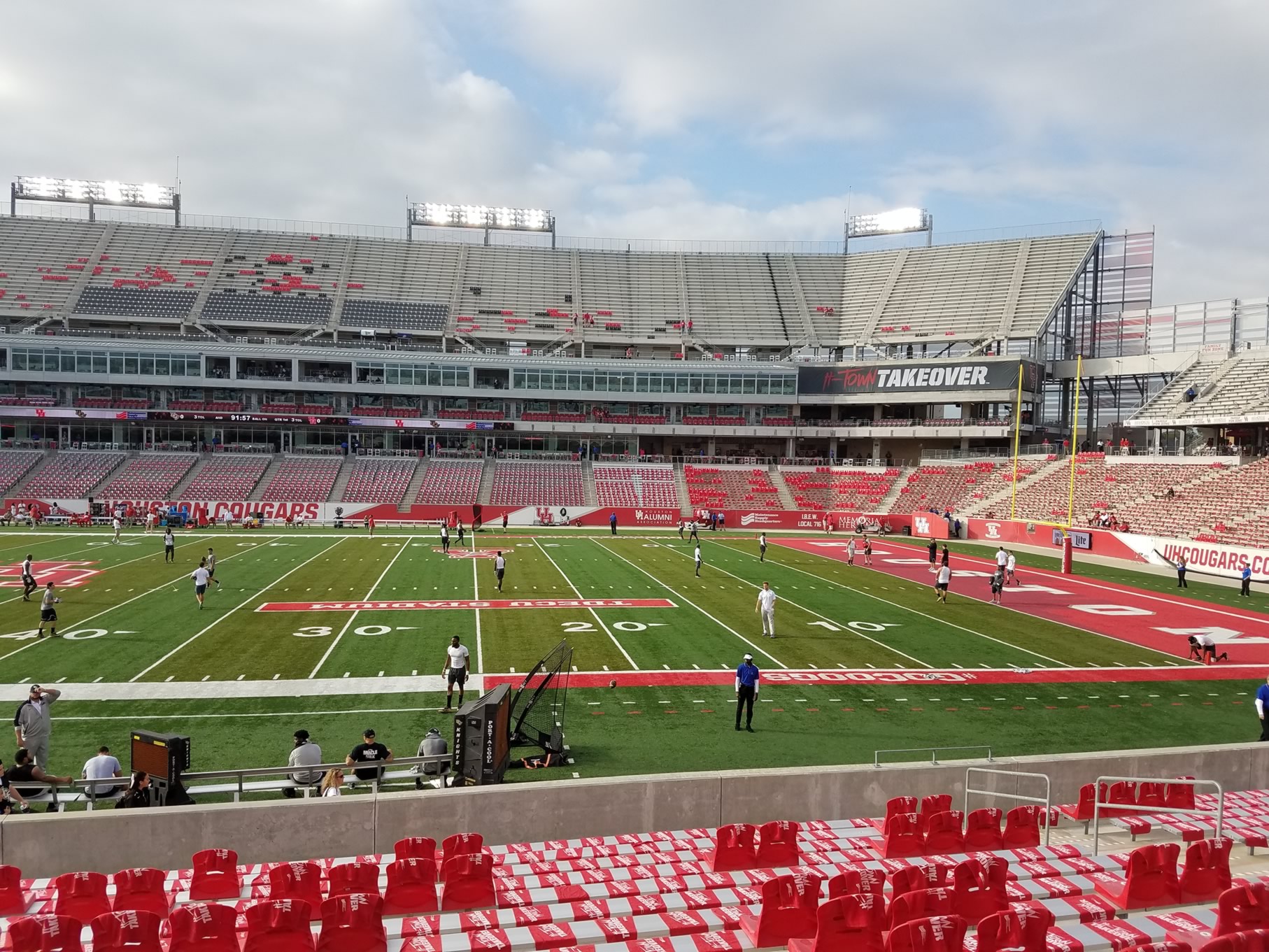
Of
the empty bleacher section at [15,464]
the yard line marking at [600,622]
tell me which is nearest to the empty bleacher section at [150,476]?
the empty bleacher section at [15,464]

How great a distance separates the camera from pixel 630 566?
1368 inches

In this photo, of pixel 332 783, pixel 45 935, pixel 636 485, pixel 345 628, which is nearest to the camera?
pixel 45 935

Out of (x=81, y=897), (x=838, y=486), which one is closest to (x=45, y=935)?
(x=81, y=897)

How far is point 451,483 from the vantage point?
61.4 meters

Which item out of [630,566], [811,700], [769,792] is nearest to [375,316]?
[630,566]

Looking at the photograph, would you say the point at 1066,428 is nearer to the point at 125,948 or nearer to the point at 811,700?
the point at 811,700

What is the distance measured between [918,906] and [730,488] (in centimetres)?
5749

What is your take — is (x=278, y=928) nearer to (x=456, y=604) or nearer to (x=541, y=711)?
(x=541, y=711)

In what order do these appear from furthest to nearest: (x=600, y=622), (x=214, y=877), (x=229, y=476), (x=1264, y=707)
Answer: (x=229, y=476)
(x=600, y=622)
(x=1264, y=707)
(x=214, y=877)

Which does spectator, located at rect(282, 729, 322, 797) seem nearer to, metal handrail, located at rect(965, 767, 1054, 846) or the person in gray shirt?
the person in gray shirt

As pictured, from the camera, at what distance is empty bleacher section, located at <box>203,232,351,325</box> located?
71.6 m

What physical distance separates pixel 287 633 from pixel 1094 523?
3977 cm

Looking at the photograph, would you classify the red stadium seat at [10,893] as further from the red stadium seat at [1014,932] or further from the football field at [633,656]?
the red stadium seat at [1014,932]

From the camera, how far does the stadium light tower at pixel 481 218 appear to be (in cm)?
8675
